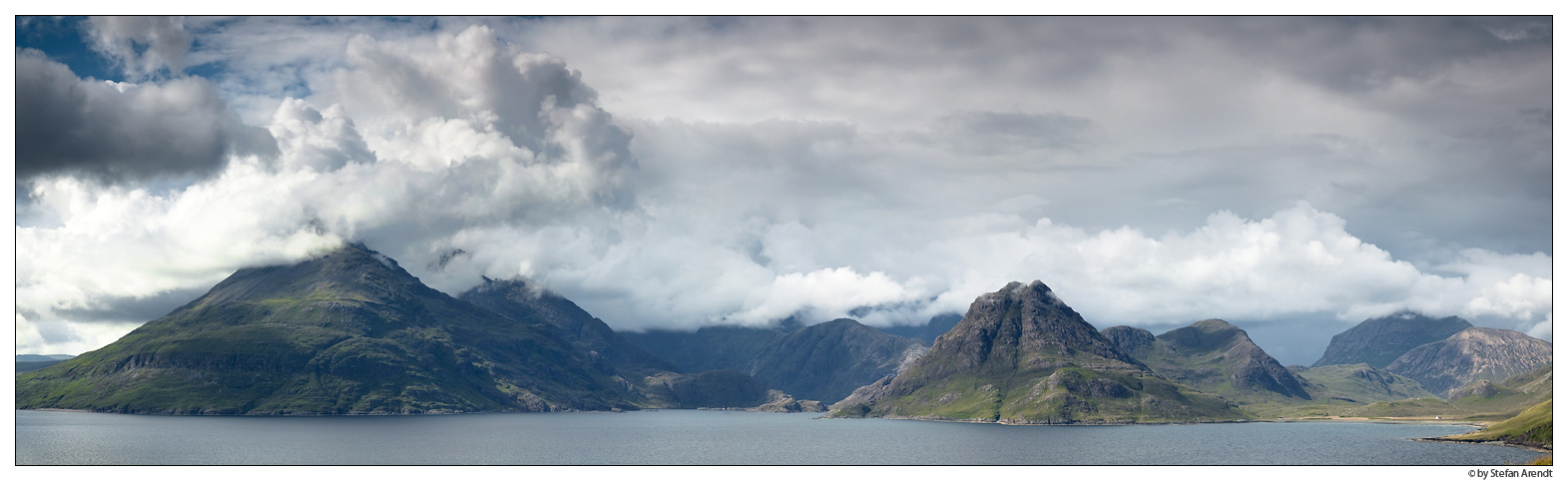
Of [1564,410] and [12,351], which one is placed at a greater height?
[12,351]
